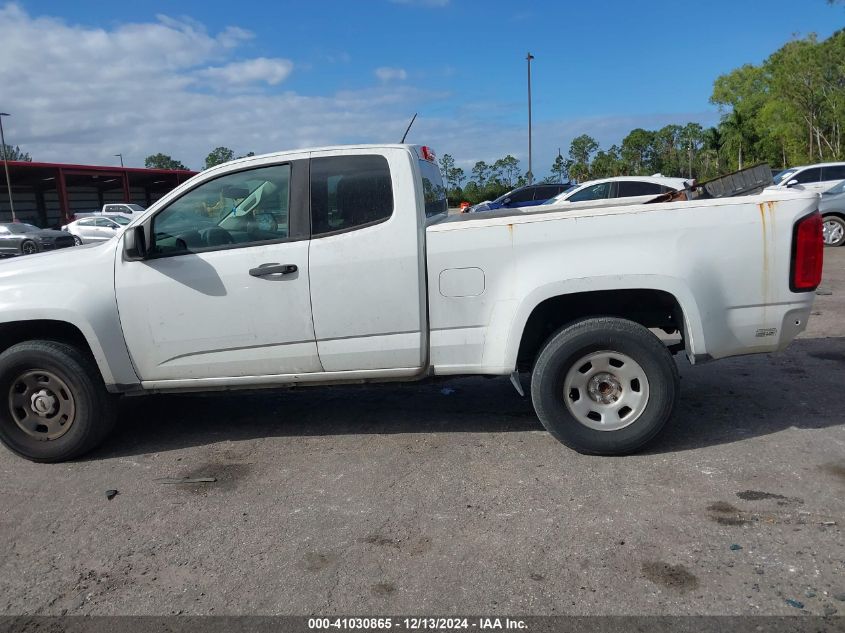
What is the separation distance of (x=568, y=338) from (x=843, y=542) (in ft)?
5.61

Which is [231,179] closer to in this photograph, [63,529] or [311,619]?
[63,529]

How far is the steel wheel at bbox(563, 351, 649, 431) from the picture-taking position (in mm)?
4152

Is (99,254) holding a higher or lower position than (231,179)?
lower

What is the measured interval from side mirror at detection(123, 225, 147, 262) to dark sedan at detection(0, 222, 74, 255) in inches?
959

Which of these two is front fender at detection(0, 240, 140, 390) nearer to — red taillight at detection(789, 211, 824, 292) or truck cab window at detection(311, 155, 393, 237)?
truck cab window at detection(311, 155, 393, 237)

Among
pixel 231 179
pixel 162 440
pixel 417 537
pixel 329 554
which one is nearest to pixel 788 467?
pixel 417 537

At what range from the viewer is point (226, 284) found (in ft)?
14.1

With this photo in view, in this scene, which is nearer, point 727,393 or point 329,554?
point 329,554

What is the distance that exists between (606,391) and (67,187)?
186 ft

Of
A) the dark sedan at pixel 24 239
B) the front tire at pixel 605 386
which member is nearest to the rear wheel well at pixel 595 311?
the front tire at pixel 605 386

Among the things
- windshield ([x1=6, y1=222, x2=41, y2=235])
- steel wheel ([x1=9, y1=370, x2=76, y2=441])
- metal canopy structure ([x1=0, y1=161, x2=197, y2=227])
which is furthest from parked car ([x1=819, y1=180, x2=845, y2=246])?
metal canopy structure ([x1=0, y1=161, x2=197, y2=227])

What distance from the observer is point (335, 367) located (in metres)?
4.39

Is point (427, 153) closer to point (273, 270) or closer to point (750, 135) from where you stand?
point (273, 270)

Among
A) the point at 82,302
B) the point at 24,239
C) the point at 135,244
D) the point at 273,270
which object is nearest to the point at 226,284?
the point at 273,270
